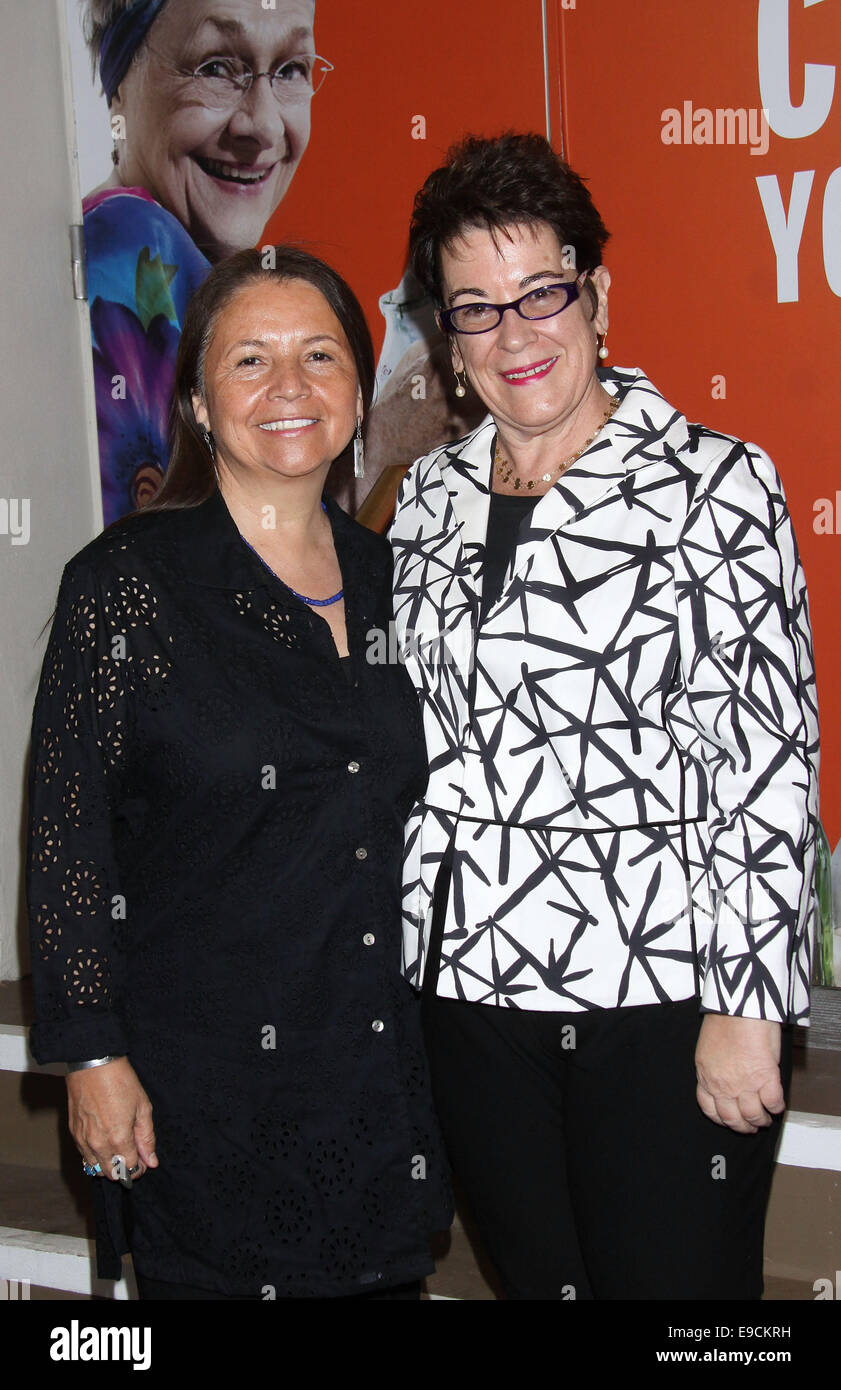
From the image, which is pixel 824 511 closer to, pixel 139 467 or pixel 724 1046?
pixel 724 1046

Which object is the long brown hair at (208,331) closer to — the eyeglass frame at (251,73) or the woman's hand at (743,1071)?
the woman's hand at (743,1071)

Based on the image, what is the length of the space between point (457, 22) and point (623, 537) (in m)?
1.69

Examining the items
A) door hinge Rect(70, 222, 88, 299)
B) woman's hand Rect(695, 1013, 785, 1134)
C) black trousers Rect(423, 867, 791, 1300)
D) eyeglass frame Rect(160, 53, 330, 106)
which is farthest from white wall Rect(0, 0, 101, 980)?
woman's hand Rect(695, 1013, 785, 1134)

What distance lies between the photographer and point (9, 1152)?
282cm

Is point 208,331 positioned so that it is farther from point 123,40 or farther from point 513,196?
point 123,40

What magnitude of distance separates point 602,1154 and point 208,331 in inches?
47.2

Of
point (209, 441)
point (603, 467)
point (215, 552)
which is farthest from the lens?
point (209, 441)

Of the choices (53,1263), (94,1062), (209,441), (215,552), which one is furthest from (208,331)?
(53,1263)

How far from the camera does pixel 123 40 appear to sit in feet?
9.85

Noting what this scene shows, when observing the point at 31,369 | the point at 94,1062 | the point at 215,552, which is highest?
the point at 31,369

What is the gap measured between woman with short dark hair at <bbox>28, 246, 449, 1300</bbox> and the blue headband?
1.84 m

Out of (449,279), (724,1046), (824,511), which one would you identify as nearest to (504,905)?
(724,1046)

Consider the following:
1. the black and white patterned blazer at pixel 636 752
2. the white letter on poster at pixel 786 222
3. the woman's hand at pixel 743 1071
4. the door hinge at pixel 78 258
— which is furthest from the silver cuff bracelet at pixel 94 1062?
the door hinge at pixel 78 258

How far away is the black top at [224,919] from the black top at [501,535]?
0.24 metres
